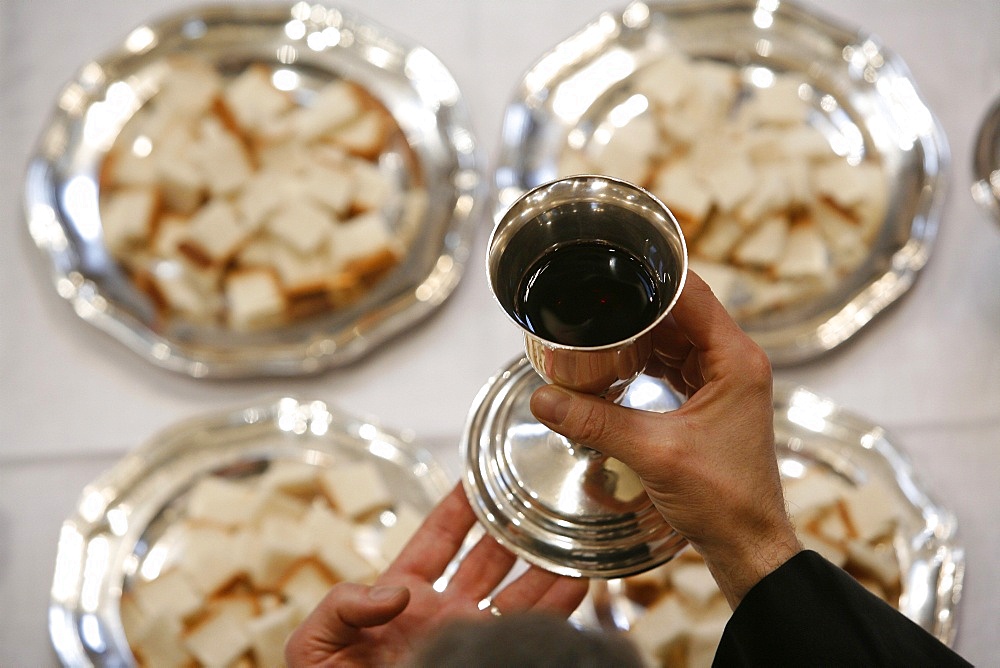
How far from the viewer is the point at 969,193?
49.3 inches

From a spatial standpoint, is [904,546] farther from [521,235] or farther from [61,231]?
[61,231]

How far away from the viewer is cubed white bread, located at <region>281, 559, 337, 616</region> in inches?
40.6

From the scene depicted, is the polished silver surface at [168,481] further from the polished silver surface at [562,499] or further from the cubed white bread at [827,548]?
the cubed white bread at [827,548]

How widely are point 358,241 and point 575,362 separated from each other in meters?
0.59

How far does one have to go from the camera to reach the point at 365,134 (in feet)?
4.09

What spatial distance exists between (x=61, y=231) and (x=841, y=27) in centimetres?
113

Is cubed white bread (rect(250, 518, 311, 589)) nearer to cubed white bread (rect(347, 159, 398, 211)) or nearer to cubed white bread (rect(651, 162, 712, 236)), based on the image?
cubed white bread (rect(347, 159, 398, 211))

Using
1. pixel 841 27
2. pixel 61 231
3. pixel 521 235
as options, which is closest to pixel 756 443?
pixel 521 235

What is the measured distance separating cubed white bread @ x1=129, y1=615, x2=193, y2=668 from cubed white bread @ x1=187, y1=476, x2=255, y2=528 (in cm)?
12

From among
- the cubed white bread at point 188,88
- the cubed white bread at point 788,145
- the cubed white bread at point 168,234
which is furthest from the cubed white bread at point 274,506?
the cubed white bread at point 788,145

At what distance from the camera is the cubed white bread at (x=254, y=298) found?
117 centimetres

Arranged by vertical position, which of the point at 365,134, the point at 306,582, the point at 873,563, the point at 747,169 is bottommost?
the point at 873,563

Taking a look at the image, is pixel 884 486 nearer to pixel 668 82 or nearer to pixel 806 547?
pixel 806 547

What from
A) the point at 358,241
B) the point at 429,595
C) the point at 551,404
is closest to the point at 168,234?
the point at 358,241
